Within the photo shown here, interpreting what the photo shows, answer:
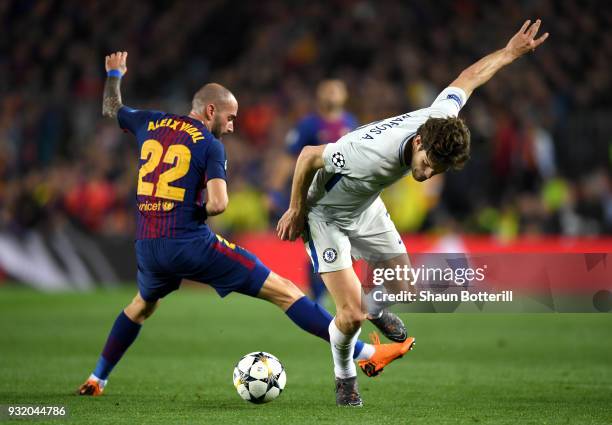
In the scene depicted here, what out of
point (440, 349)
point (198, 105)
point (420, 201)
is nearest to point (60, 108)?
point (420, 201)

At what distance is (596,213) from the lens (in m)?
14.9

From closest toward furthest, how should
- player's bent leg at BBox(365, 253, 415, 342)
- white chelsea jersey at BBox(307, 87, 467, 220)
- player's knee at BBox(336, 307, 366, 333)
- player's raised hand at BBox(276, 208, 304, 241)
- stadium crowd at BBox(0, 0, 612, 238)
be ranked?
white chelsea jersey at BBox(307, 87, 467, 220)
player's knee at BBox(336, 307, 366, 333)
player's raised hand at BBox(276, 208, 304, 241)
player's bent leg at BBox(365, 253, 415, 342)
stadium crowd at BBox(0, 0, 612, 238)

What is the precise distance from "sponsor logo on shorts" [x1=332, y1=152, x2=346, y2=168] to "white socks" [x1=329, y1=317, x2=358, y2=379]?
101 cm

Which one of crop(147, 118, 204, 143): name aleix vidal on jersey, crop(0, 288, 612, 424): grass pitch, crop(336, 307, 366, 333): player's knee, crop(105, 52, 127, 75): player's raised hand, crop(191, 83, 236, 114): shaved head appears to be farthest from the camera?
crop(105, 52, 127, 75): player's raised hand

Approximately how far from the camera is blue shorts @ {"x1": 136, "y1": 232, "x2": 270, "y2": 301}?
6441 mm

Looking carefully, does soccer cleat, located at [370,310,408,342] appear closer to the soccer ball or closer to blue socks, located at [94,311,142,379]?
the soccer ball

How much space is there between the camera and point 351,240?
6.56 meters

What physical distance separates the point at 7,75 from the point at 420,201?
8920 mm

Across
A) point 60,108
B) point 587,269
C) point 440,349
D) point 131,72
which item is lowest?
point 587,269

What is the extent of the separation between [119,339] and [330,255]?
1593mm

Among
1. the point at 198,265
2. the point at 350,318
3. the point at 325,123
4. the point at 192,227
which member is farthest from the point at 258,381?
the point at 325,123

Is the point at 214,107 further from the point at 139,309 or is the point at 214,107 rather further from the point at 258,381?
the point at 258,381

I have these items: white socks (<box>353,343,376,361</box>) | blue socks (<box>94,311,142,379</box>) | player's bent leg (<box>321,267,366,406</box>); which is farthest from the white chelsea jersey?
blue socks (<box>94,311,142,379</box>)

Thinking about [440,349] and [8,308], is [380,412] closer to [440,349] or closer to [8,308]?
[440,349]
